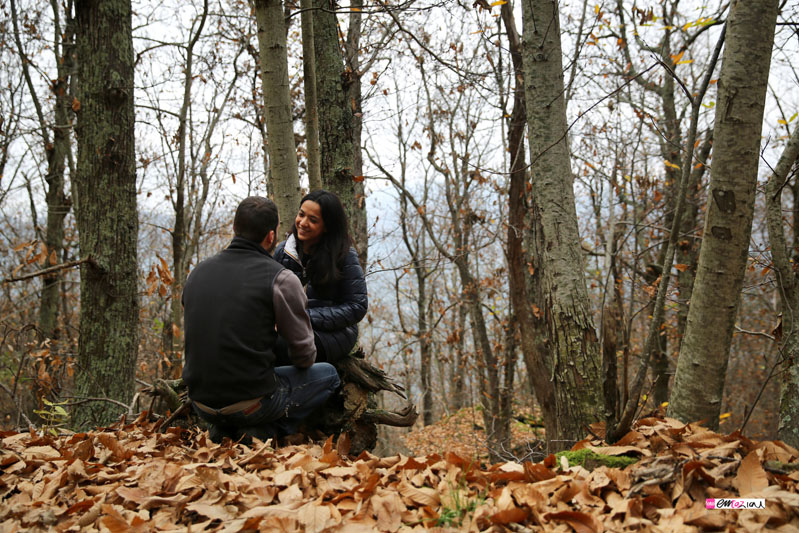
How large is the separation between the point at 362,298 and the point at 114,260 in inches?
80.5

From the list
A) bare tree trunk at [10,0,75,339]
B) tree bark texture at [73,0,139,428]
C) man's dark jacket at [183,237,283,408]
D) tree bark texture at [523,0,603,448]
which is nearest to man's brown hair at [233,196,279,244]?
man's dark jacket at [183,237,283,408]

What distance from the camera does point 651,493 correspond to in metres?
2.03

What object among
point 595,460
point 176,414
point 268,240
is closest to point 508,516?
point 595,460

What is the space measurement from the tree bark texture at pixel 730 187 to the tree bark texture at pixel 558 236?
2.78ft

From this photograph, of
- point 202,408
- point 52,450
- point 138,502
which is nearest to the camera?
point 138,502

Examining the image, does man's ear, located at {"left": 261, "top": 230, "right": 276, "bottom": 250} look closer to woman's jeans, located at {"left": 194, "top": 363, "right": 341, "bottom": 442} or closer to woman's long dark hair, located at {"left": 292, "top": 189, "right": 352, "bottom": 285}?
woman's long dark hair, located at {"left": 292, "top": 189, "right": 352, "bottom": 285}

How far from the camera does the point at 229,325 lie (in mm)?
3004

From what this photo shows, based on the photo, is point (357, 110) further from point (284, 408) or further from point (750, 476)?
point (750, 476)

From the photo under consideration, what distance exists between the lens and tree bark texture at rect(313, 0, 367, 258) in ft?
15.9

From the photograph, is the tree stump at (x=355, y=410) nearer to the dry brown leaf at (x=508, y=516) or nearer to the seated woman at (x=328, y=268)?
the seated woman at (x=328, y=268)

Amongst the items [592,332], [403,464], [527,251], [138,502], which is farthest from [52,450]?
[527,251]

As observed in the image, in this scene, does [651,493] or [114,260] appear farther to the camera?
[114,260]

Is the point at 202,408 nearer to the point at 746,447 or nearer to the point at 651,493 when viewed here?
the point at 651,493

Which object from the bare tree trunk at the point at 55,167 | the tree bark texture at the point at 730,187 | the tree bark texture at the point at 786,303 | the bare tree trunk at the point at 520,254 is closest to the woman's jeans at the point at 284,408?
the tree bark texture at the point at 730,187
